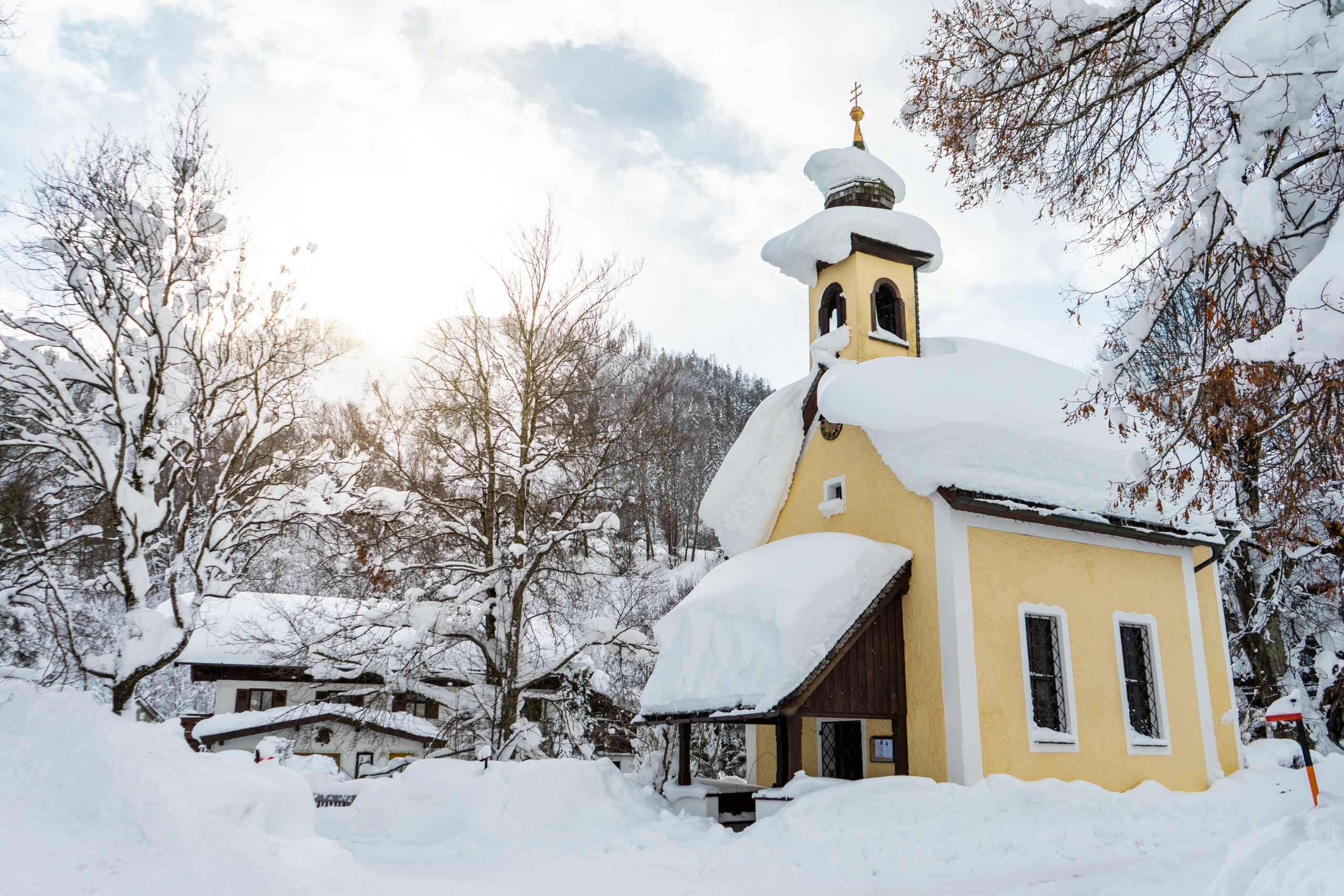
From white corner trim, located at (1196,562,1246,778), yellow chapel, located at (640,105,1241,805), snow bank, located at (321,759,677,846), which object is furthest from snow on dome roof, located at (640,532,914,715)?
white corner trim, located at (1196,562,1246,778)

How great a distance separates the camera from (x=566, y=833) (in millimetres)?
9883

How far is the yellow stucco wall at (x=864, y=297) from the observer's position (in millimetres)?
14633

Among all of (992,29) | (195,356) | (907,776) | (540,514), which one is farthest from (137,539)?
(992,29)

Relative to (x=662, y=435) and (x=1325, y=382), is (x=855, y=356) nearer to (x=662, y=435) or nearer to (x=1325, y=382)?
(x=662, y=435)

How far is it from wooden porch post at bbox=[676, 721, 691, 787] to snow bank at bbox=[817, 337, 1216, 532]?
491 cm

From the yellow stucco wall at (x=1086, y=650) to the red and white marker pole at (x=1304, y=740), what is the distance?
5437mm

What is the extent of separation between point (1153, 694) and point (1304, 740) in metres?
8.02

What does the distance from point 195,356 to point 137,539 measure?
2677mm

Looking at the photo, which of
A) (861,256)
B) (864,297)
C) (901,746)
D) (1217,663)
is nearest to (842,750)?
(901,746)

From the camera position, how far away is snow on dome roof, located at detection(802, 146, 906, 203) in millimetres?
15898

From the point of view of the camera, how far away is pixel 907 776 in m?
9.89

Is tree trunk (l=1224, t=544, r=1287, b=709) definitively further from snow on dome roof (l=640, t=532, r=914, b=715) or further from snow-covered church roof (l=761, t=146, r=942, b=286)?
snow on dome roof (l=640, t=532, r=914, b=715)

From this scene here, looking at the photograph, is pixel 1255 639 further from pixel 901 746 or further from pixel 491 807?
pixel 491 807

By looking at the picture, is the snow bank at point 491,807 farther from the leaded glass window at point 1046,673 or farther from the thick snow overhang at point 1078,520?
the thick snow overhang at point 1078,520
